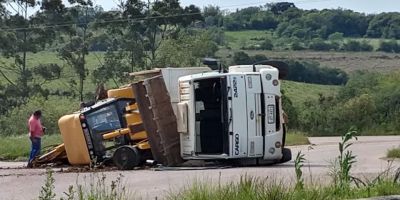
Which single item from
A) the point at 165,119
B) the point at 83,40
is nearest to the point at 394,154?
the point at 165,119

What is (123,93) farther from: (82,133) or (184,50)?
(184,50)

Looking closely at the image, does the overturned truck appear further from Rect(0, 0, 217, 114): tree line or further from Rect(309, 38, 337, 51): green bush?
Rect(309, 38, 337, 51): green bush

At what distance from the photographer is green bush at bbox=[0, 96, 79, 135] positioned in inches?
1898

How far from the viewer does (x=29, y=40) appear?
6166 centimetres

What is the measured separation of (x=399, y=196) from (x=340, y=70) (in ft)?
252

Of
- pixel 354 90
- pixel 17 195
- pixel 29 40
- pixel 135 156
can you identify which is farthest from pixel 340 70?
pixel 17 195

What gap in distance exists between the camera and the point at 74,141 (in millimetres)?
24016

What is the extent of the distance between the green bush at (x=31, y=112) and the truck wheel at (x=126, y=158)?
22974 millimetres

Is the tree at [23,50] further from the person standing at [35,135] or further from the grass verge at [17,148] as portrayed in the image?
the person standing at [35,135]

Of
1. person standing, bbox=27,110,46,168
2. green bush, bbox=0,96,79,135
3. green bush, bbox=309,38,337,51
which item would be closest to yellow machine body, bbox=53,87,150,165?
person standing, bbox=27,110,46,168

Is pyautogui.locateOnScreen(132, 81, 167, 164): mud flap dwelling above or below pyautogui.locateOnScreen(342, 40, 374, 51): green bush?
above

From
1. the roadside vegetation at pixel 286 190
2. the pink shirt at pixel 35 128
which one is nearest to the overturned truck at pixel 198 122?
the pink shirt at pixel 35 128

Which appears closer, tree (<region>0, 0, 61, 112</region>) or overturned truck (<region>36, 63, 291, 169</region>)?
overturned truck (<region>36, 63, 291, 169</region>)

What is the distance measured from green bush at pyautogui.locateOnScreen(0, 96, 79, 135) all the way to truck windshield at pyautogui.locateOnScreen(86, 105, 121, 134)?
2186cm
